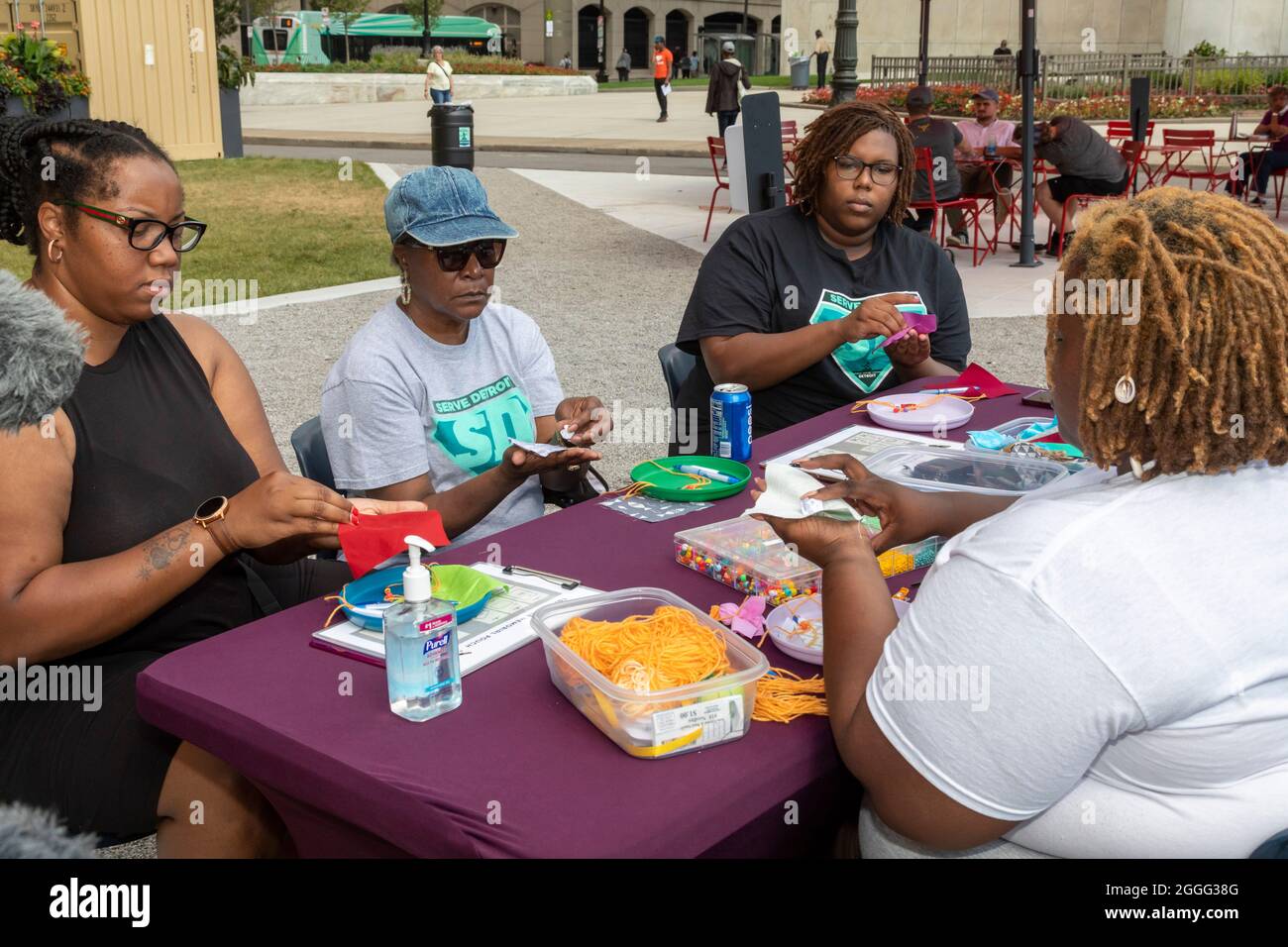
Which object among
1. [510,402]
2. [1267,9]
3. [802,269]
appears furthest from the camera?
[1267,9]

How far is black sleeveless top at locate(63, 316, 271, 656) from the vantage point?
7.81 ft

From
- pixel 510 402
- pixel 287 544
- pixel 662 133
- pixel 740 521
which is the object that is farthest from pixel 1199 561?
pixel 662 133

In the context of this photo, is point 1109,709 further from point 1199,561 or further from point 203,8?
point 203,8

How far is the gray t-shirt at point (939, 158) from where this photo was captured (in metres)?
10.6

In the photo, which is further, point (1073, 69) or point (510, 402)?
point (1073, 69)

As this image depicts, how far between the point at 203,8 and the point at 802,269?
17360mm

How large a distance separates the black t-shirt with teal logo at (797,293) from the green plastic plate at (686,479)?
38.0 inches

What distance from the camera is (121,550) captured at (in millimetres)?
2385

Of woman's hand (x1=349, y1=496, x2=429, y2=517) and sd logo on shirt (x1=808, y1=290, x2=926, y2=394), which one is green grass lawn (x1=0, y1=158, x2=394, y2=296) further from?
woman's hand (x1=349, y1=496, x2=429, y2=517)

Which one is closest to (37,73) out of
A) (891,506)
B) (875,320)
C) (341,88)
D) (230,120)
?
(230,120)

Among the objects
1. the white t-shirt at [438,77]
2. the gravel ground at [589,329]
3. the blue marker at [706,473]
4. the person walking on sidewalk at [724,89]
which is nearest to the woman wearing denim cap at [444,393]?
the blue marker at [706,473]

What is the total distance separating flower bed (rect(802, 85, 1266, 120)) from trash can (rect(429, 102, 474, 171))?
14.8 meters

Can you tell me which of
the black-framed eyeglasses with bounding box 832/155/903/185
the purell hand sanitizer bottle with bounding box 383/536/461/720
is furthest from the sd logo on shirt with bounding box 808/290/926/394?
the purell hand sanitizer bottle with bounding box 383/536/461/720

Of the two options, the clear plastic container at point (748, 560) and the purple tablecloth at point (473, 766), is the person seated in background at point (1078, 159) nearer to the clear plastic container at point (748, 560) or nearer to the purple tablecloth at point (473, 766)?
the clear plastic container at point (748, 560)
